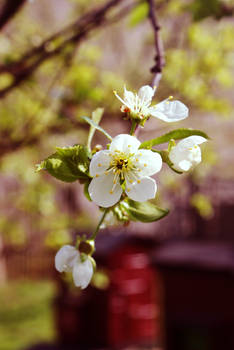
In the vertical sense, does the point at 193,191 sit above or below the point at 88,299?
above

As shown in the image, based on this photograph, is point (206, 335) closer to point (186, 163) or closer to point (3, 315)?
point (186, 163)

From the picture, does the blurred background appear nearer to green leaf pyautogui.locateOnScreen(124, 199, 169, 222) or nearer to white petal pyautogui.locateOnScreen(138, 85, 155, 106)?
white petal pyautogui.locateOnScreen(138, 85, 155, 106)

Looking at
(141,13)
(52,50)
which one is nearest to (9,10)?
(52,50)

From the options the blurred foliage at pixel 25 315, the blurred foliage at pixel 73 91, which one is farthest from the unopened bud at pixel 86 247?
the blurred foliage at pixel 25 315

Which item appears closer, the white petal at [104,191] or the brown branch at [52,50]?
the white petal at [104,191]

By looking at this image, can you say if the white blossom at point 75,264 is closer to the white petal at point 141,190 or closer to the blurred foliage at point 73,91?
the white petal at point 141,190

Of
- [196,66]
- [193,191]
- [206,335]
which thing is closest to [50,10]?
[193,191]
